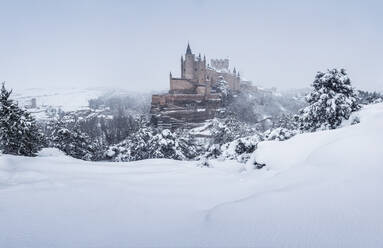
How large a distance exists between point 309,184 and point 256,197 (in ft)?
3.85

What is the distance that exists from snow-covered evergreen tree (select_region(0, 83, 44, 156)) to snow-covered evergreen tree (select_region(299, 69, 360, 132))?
2219 cm

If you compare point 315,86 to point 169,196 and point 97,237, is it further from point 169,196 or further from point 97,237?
point 97,237

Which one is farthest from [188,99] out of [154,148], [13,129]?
[13,129]

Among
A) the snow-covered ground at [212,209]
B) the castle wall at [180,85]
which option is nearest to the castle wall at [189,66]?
the castle wall at [180,85]

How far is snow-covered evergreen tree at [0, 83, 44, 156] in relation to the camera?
17719 millimetres

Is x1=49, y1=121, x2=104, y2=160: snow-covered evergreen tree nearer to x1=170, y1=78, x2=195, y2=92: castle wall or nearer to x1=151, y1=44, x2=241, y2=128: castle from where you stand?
x1=151, y1=44, x2=241, y2=128: castle

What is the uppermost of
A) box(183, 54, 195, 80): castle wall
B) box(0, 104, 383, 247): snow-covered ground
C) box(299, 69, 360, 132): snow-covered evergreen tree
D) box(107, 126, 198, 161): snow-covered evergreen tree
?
box(183, 54, 195, 80): castle wall

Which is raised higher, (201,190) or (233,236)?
(233,236)

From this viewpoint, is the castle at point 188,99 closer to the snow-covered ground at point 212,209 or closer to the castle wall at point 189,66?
the castle wall at point 189,66

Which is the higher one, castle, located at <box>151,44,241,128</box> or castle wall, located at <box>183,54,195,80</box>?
castle wall, located at <box>183,54,195,80</box>

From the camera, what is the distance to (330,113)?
659 inches

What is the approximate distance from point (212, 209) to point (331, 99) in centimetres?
1603

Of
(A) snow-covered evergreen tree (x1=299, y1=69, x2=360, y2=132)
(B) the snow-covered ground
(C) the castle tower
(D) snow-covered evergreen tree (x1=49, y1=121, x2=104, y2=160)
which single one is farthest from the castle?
(B) the snow-covered ground

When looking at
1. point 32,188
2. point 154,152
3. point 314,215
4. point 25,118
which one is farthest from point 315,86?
point 25,118
